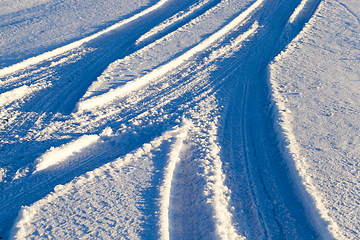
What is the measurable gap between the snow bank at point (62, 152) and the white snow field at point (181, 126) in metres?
0.02

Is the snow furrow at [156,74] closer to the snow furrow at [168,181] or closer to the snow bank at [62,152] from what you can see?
the snow bank at [62,152]

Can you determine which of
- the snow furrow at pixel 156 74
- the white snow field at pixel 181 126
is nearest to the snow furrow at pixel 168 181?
the white snow field at pixel 181 126

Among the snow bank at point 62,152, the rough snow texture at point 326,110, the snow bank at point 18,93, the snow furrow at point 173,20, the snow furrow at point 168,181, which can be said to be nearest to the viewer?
the snow furrow at point 168,181

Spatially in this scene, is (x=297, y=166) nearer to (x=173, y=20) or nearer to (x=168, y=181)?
(x=168, y=181)

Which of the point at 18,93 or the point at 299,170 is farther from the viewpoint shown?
the point at 18,93

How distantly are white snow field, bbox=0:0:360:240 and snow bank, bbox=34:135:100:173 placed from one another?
0.08 feet

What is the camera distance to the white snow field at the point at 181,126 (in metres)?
4.17

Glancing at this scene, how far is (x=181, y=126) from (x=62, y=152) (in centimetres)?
231

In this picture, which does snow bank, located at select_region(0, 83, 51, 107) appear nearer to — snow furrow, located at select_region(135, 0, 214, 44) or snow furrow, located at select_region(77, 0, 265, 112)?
snow furrow, located at select_region(77, 0, 265, 112)

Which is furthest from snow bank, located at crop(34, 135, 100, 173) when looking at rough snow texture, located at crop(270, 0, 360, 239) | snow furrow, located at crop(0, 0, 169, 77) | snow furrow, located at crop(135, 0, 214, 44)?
snow furrow, located at crop(135, 0, 214, 44)

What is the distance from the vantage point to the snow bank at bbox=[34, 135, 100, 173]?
4930mm

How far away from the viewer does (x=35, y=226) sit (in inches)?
157

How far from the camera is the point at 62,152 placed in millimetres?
5121

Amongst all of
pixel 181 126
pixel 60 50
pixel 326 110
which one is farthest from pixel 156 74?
pixel 326 110
